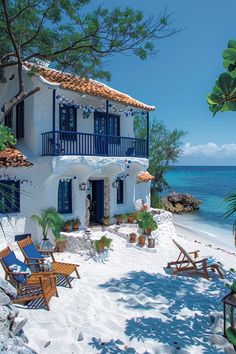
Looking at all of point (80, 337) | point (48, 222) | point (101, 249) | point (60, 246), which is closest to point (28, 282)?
point (80, 337)

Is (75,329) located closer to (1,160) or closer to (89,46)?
(1,160)

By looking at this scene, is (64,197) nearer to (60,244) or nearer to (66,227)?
(66,227)

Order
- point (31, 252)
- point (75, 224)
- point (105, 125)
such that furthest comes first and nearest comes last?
point (105, 125)
point (75, 224)
point (31, 252)

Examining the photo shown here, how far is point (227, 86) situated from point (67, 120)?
1354 centimetres

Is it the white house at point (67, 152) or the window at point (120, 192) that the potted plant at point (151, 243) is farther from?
the window at point (120, 192)

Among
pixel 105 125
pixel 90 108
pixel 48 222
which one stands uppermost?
pixel 90 108

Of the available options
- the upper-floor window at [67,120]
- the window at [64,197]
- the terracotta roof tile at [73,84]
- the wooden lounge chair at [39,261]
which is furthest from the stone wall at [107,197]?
the wooden lounge chair at [39,261]

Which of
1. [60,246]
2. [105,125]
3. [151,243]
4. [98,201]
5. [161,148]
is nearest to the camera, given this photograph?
[60,246]

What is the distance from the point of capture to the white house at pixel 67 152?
45.9 feet

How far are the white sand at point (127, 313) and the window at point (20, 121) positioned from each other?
7.06 meters

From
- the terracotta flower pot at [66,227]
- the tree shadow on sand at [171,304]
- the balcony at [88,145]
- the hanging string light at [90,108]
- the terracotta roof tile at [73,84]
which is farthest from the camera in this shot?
the terracotta roof tile at [73,84]

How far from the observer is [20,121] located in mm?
15648

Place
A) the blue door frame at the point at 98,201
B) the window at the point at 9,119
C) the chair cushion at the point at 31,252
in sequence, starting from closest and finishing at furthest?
the chair cushion at the point at 31,252 < the window at the point at 9,119 < the blue door frame at the point at 98,201

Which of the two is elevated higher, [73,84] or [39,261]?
[73,84]
